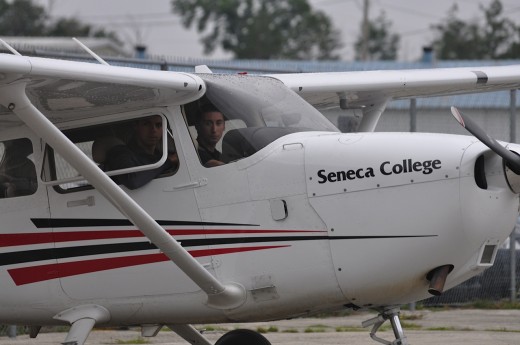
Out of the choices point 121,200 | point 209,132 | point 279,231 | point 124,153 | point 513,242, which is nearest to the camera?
point 121,200

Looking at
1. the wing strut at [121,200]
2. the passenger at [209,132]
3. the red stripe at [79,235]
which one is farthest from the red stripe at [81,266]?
the passenger at [209,132]

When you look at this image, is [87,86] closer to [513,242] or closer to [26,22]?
[513,242]

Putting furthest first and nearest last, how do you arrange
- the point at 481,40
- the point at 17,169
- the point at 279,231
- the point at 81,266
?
the point at 481,40
the point at 17,169
the point at 81,266
the point at 279,231

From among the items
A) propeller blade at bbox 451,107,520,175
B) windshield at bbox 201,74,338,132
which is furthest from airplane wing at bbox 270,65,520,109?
propeller blade at bbox 451,107,520,175

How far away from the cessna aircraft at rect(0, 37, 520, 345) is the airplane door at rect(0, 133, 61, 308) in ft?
0.04

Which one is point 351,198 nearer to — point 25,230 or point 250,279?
point 250,279

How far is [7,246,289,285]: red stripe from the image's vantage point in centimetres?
823

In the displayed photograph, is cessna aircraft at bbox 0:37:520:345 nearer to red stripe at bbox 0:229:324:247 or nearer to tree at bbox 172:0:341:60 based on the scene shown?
red stripe at bbox 0:229:324:247

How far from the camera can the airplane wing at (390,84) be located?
9992mm

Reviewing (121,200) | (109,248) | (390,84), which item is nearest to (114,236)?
(109,248)

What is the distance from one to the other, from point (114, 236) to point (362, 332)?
4.68 m

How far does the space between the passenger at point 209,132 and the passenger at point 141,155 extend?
0.71 ft

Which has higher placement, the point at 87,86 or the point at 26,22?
the point at 87,86

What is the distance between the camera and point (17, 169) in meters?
8.76
